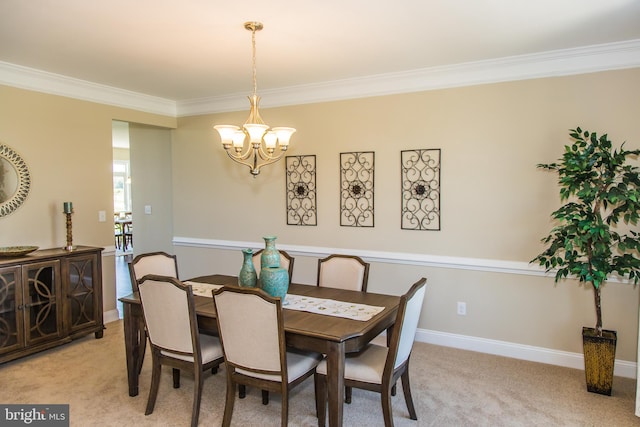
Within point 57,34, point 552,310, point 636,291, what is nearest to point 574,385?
point 552,310

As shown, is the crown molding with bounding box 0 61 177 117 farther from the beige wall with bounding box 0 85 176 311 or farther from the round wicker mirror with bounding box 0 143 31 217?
→ the round wicker mirror with bounding box 0 143 31 217

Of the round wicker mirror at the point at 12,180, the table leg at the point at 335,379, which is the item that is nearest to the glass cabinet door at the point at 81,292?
the round wicker mirror at the point at 12,180

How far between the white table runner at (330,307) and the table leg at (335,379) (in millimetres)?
317

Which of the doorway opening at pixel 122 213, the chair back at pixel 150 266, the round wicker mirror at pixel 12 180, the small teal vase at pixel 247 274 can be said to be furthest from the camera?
the doorway opening at pixel 122 213

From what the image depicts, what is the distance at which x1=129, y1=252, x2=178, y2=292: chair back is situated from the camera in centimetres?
315

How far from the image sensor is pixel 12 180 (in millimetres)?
3697

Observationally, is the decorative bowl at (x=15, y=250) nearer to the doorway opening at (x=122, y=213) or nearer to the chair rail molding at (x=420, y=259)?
the chair rail molding at (x=420, y=259)

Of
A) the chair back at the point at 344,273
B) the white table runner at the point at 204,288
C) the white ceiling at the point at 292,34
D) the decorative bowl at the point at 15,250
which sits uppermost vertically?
the white ceiling at the point at 292,34

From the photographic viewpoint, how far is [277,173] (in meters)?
4.62

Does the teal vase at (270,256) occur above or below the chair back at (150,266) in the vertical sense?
above

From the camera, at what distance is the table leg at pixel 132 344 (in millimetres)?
2840

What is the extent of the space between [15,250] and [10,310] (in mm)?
507

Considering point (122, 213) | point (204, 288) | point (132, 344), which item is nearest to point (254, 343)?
point (204, 288)

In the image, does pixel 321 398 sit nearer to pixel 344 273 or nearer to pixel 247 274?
pixel 247 274
